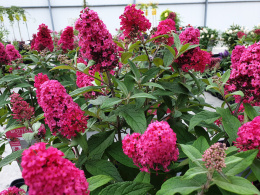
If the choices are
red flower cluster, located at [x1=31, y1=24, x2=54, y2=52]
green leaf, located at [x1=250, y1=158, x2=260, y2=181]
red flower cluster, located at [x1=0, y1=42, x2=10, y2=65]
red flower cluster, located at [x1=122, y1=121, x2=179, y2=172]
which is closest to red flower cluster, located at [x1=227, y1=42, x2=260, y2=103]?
green leaf, located at [x1=250, y1=158, x2=260, y2=181]

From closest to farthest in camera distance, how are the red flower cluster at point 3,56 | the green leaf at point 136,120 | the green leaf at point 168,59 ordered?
the green leaf at point 136,120, the green leaf at point 168,59, the red flower cluster at point 3,56

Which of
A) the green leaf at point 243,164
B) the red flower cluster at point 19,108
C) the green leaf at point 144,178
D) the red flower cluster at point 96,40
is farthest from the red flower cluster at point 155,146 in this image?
the red flower cluster at point 19,108

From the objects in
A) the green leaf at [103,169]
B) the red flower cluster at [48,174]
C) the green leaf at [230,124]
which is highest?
the red flower cluster at [48,174]

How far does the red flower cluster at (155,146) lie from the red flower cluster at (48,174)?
217 mm

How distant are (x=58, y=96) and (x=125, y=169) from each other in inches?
16.1

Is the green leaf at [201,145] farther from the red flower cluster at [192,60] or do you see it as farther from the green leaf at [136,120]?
the red flower cluster at [192,60]

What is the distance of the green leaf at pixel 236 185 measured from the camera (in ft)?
1.49

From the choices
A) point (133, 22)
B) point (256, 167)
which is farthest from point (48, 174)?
point (133, 22)

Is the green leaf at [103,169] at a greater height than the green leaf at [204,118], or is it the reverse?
the green leaf at [204,118]

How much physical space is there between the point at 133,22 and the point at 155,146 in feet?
2.33

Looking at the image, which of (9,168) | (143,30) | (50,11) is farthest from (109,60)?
(50,11)

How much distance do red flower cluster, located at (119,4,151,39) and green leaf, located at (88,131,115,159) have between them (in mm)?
526

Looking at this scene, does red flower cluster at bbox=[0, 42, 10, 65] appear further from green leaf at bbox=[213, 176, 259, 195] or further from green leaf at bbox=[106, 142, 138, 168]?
green leaf at bbox=[213, 176, 259, 195]

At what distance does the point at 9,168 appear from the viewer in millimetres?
2309
